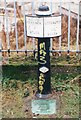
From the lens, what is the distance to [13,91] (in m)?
→ 4.06

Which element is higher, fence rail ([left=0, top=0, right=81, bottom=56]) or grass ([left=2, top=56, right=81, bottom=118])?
fence rail ([left=0, top=0, right=81, bottom=56])

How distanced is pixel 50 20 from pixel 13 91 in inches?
42.6

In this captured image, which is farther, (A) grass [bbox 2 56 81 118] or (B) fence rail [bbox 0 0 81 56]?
(B) fence rail [bbox 0 0 81 56]

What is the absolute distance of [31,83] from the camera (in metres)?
4.23

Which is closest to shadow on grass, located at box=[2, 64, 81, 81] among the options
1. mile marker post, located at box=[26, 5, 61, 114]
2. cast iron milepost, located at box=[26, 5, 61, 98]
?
mile marker post, located at box=[26, 5, 61, 114]

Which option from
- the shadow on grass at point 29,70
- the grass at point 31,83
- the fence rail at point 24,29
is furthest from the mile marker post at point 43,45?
the fence rail at point 24,29

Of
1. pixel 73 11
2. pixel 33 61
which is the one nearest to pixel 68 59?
pixel 33 61

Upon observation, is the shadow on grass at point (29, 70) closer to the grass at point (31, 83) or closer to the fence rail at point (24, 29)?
the grass at point (31, 83)

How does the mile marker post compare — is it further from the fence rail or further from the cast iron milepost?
the fence rail

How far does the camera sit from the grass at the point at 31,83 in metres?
3.67

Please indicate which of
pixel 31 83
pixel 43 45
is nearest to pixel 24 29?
pixel 31 83

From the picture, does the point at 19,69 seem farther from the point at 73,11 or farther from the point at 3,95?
the point at 73,11

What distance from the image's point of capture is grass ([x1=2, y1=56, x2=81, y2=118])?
12.0ft

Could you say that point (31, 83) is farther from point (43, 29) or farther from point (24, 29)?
point (43, 29)
